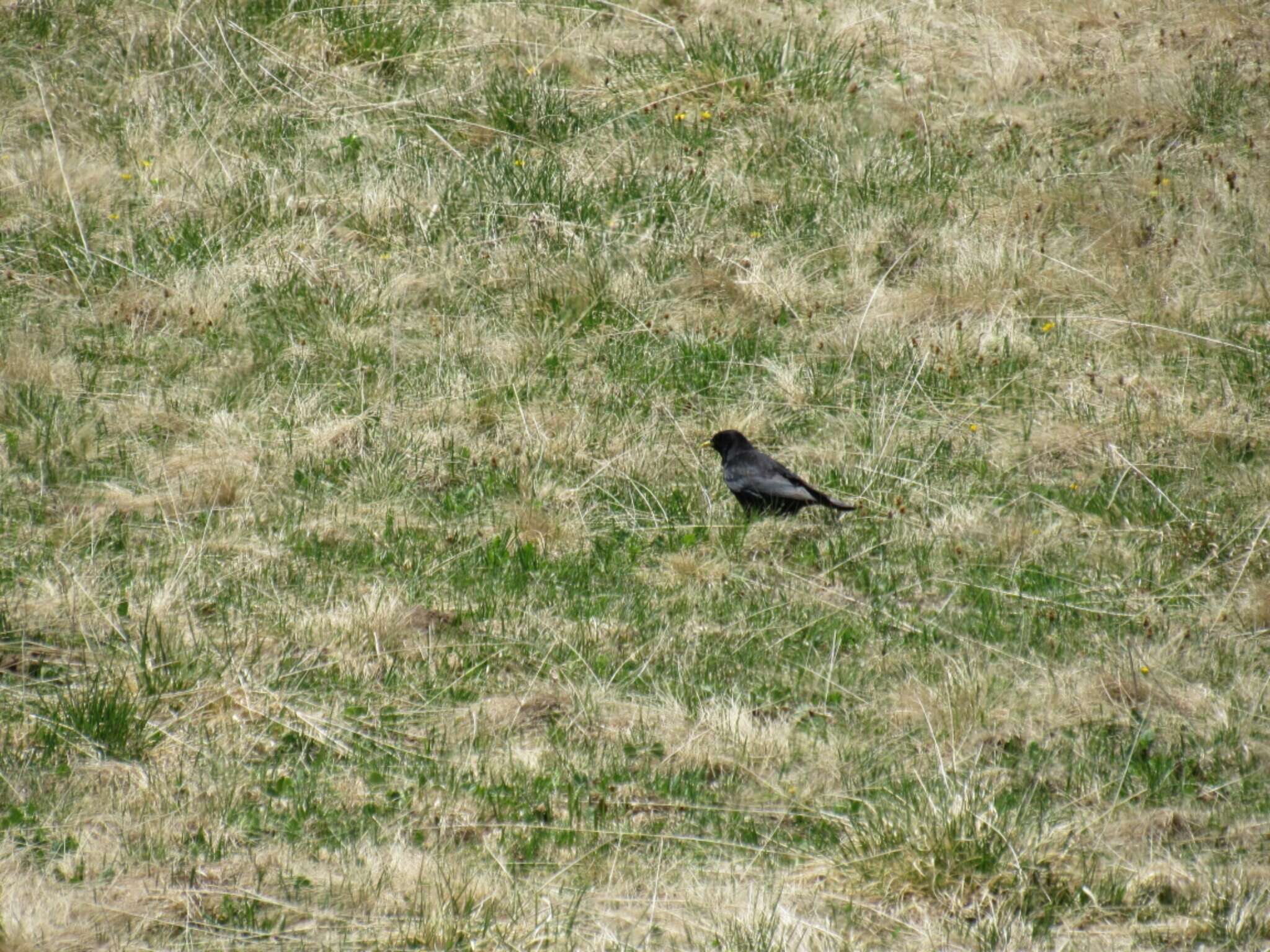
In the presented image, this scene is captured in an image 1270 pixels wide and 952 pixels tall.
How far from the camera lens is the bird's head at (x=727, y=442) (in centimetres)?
629

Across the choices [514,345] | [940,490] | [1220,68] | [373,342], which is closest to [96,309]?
[373,342]

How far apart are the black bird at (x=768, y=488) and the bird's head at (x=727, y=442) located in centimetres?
9

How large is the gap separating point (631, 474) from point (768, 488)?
2.32 ft

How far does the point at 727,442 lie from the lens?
636cm

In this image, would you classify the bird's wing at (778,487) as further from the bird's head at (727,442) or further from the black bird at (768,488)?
the bird's head at (727,442)

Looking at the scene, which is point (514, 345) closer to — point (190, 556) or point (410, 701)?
point (190, 556)

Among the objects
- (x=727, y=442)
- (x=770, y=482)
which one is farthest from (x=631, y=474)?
(x=770, y=482)

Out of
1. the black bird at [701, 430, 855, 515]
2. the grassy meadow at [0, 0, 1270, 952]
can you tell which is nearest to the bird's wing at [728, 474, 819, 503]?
the black bird at [701, 430, 855, 515]

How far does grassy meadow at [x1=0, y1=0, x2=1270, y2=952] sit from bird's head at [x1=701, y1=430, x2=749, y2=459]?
0.23 metres

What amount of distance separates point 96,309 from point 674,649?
4.16 metres

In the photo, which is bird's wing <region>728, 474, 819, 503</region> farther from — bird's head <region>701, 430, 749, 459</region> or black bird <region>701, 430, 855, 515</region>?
bird's head <region>701, 430, 749, 459</region>

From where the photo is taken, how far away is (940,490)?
6.26m

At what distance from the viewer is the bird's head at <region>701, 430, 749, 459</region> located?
6289 millimetres

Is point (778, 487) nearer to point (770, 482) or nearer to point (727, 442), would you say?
point (770, 482)
